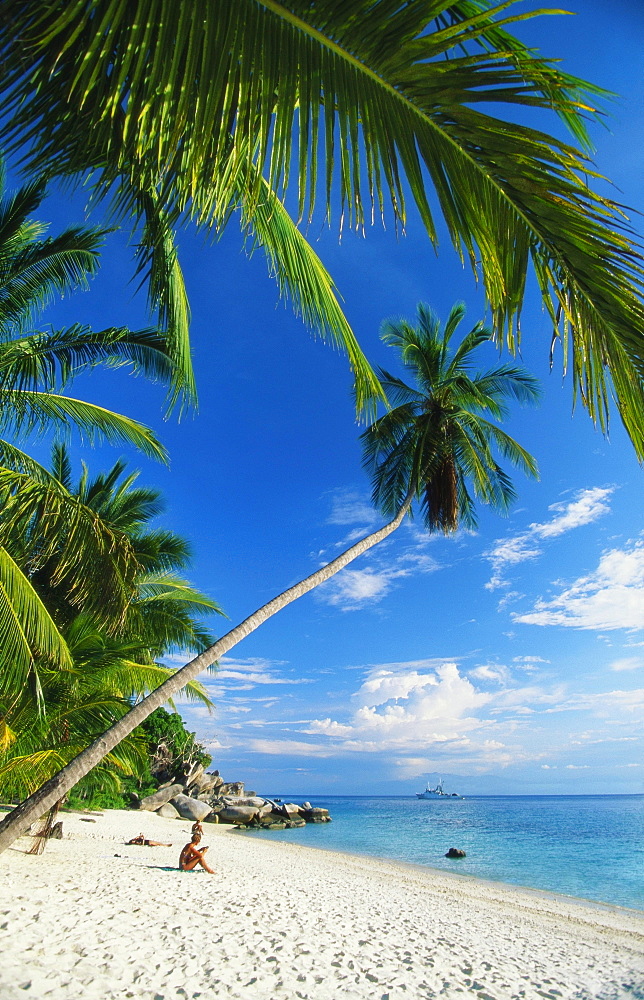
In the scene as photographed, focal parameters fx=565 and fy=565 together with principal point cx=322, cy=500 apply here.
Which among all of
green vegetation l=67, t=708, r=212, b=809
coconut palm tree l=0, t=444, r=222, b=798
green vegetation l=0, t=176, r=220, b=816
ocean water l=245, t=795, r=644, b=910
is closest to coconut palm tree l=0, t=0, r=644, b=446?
green vegetation l=0, t=176, r=220, b=816

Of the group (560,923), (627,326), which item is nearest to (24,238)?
(627,326)

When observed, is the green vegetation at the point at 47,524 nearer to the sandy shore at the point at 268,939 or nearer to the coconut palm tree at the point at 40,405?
the coconut palm tree at the point at 40,405

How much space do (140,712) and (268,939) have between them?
8.74ft

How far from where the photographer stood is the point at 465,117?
5.52 feet

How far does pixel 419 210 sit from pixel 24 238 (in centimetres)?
583

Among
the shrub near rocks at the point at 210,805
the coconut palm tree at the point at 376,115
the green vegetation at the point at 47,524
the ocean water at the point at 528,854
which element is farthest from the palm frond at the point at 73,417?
the shrub near rocks at the point at 210,805

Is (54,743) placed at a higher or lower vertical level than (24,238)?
lower

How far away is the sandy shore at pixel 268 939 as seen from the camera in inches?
172

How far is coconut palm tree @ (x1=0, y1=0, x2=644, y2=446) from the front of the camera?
5.33 ft

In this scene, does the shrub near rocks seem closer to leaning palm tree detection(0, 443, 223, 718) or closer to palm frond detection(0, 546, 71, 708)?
leaning palm tree detection(0, 443, 223, 718)

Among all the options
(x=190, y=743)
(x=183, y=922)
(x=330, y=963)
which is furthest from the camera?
(x=190, y=743)

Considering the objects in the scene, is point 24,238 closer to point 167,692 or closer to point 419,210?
point 167,692

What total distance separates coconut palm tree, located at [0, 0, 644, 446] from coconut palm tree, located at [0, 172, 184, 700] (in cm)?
389

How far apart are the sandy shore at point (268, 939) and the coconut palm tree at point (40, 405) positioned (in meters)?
2.40
